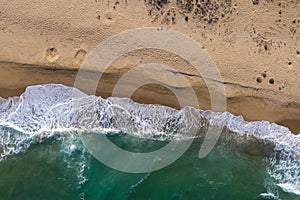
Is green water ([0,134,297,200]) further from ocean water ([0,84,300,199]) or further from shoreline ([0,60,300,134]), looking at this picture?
shoreline ([0,60,300,134])

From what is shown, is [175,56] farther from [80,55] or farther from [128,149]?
[128,149]

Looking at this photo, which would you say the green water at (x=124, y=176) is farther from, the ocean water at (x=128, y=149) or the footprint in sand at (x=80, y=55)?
the footprint in sand at (x=80, y=55)

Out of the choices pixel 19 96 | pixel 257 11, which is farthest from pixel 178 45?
pixel 19 96

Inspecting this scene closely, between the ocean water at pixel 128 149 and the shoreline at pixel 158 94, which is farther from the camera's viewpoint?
the shoreline at pixel 158 94

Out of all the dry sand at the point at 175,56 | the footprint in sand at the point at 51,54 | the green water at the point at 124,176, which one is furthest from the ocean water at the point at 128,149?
the footprint in sand at the point at 51,54

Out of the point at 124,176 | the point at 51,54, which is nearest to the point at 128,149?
the point at 124,176

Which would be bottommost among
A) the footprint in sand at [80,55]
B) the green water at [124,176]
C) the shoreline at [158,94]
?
the green water at [124,176]
